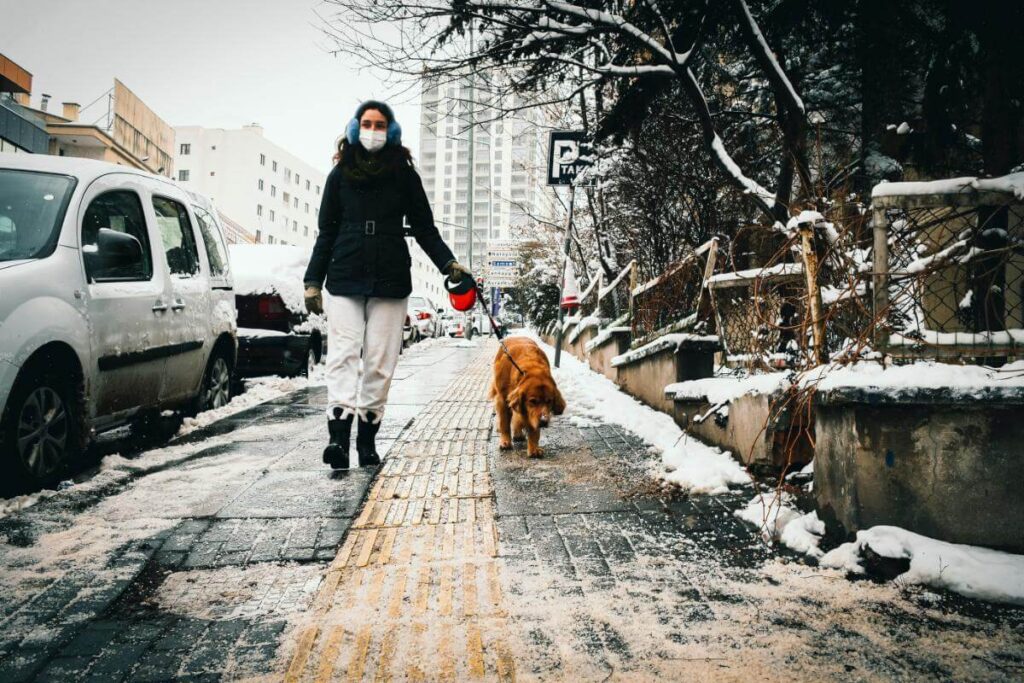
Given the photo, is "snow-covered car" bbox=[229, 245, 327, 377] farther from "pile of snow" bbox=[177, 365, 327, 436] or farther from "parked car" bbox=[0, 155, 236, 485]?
"parked car" bbox=[0, 155, 236, 485]

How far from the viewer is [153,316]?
468cm

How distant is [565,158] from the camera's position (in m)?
9.88

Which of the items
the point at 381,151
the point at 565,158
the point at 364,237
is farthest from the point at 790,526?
the point at 565,158

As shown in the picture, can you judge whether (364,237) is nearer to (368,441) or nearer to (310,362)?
(368,441)

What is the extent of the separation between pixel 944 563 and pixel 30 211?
5.06m

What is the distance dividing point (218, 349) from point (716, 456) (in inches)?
181

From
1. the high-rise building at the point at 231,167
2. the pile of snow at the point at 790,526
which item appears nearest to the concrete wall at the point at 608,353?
the pile of snow at the point at 790,526

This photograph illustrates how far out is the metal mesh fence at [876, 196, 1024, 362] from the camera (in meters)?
2.74

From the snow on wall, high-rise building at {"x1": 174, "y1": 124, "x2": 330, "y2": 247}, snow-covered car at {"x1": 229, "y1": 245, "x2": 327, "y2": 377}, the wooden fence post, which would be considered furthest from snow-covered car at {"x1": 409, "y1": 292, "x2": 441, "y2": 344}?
high-rise building at {"x1": 174, "y1": 124, "x2": 330, "y2": 247}

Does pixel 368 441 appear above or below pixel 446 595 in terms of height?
above

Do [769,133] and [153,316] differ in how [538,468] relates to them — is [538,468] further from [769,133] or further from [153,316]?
[769,133]

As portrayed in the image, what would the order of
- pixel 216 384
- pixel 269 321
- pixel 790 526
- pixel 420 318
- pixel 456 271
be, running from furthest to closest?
1. pixel 420 318
2. pixel 269 321
3. pixel 216 384
4. pixel 456 271
5. pixel 790 526

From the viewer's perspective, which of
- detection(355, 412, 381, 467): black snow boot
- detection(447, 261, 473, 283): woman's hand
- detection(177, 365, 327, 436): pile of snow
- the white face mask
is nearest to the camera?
the white face mask

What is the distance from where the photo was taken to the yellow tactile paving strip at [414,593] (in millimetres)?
1874
